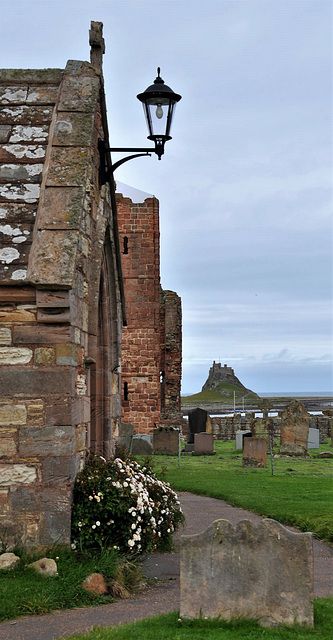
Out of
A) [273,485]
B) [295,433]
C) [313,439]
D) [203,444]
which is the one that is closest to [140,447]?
[203,444]

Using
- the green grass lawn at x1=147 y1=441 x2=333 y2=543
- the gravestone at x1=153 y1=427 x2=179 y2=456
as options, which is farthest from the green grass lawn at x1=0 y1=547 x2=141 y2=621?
the gravestone at x1=153 y1=427 x2=179 y2=456

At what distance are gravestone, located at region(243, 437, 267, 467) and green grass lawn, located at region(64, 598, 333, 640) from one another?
530 inches

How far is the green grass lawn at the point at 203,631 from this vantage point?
5.70m

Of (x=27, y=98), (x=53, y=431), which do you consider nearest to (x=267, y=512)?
(x=53, y=431)

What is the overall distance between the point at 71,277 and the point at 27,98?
324cm

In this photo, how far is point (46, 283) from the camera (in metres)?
7.70

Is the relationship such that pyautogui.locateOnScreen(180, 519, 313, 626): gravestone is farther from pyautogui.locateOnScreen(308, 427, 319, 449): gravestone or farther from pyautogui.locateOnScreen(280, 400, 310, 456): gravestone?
pyautogui.locateOnScreen(308, 427, 319, 449): gravestone

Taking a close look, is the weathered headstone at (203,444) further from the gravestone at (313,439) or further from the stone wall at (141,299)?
the stone wall at (141,299)

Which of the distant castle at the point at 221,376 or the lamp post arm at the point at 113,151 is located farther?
the distant castle at the point at 221,376

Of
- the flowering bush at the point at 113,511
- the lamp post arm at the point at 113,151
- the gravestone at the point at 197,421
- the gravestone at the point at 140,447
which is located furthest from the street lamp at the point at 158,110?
the gravestone at the point at 197,421

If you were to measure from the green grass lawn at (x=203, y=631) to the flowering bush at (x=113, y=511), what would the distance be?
1822 mm

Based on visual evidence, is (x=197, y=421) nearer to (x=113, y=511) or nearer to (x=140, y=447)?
(x=140, y=447)

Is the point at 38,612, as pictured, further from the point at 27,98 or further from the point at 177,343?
the point at 177,343

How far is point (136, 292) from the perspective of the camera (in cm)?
3030
